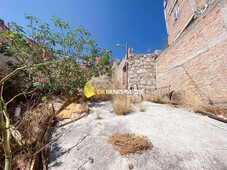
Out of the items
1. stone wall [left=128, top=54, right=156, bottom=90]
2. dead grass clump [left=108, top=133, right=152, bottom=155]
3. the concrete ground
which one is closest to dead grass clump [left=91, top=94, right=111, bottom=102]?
the concrete ground

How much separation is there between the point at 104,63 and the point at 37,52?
2103mm

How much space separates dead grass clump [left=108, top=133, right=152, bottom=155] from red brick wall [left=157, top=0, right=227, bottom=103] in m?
3.03

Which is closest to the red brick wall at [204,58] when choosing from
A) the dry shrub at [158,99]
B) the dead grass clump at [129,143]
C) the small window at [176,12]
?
the dry shrub at [158,99]

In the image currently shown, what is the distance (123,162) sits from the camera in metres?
1.43

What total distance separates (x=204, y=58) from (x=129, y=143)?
394 cm

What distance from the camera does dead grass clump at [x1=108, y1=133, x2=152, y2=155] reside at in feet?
5.25

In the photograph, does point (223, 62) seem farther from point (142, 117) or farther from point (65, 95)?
point (65, 95)

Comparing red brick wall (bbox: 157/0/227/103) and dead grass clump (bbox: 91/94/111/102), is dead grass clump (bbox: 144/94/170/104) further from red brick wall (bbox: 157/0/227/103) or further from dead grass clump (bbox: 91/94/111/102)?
dead grass clump (bbox: 91/94/111/102)

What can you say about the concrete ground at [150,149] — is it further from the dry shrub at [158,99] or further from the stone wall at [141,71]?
the stone wall at [141,71]

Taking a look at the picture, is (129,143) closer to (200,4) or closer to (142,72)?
(142,72)

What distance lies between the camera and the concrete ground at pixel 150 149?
1387 mm

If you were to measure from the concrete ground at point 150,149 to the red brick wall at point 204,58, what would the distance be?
6.34 ft

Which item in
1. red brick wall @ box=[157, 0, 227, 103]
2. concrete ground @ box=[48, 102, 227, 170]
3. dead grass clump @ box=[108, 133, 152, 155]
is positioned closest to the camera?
concrete ground @ box=[48, 102, 227, 170]

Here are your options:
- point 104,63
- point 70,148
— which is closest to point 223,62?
point 104,63
